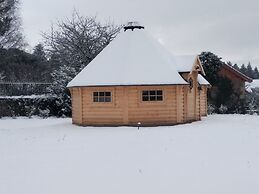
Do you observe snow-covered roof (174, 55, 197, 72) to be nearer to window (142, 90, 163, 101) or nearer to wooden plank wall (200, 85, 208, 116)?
window (142, 90, 163, 101)

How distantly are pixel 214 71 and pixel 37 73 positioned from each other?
64.2 feet

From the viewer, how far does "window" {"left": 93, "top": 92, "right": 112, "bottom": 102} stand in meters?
20.9

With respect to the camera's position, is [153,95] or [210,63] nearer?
[153,95]

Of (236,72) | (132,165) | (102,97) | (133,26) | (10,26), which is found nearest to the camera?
(132,165)

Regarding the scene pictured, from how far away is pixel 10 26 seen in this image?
44.3 m

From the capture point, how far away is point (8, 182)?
8.66 m

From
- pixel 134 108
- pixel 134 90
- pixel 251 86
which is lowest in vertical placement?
pixel 134 108

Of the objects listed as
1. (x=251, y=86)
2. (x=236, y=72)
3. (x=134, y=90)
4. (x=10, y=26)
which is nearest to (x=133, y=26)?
(x=134, y=90)

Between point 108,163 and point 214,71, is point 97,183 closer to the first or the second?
point 108,163

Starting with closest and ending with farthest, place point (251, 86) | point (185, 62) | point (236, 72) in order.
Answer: point (185, 62), point (236, 72), point (251, 86)

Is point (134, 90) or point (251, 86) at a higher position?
point (251, 86)

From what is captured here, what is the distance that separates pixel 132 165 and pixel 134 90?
10.6m

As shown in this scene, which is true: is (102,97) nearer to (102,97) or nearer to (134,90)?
(102,97)

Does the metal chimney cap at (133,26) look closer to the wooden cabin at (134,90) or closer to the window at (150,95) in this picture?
the wooden cabin at (134,90)
